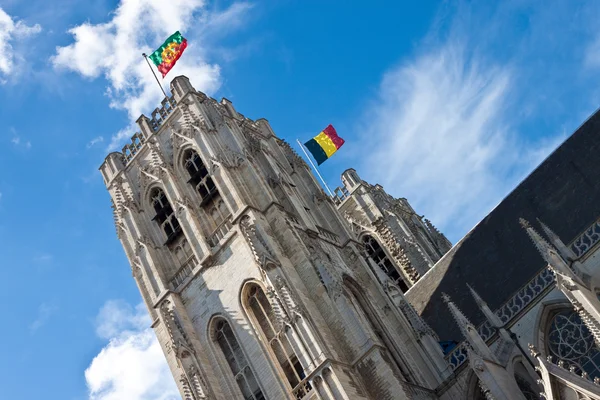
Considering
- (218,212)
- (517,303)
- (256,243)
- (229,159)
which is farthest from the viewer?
(218,212)

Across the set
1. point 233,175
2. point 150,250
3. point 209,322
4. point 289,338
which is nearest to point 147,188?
point 150,250

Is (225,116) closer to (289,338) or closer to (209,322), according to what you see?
(209,322)

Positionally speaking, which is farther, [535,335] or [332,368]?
[535,335]

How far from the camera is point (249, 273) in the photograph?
2275 centimetres

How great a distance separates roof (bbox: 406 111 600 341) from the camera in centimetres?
2444

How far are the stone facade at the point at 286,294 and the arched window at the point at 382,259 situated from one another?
4380 mm

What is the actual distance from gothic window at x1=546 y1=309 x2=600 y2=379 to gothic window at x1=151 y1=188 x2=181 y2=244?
11674 millimetres

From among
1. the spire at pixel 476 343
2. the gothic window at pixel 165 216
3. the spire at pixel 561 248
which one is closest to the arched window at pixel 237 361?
the gothic window at pixel 165 216

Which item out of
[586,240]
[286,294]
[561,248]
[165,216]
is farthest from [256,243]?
[586,240]

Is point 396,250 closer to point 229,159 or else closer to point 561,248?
point 229,159

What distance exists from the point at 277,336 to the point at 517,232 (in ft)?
Answer: 29.7

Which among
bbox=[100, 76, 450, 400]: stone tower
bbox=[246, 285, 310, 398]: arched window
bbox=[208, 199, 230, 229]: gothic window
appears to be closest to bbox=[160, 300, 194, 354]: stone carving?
bbox=[100, 76, 450, 400]: stone tower

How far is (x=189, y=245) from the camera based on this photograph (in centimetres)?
2553

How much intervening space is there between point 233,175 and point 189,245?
9.15ft
